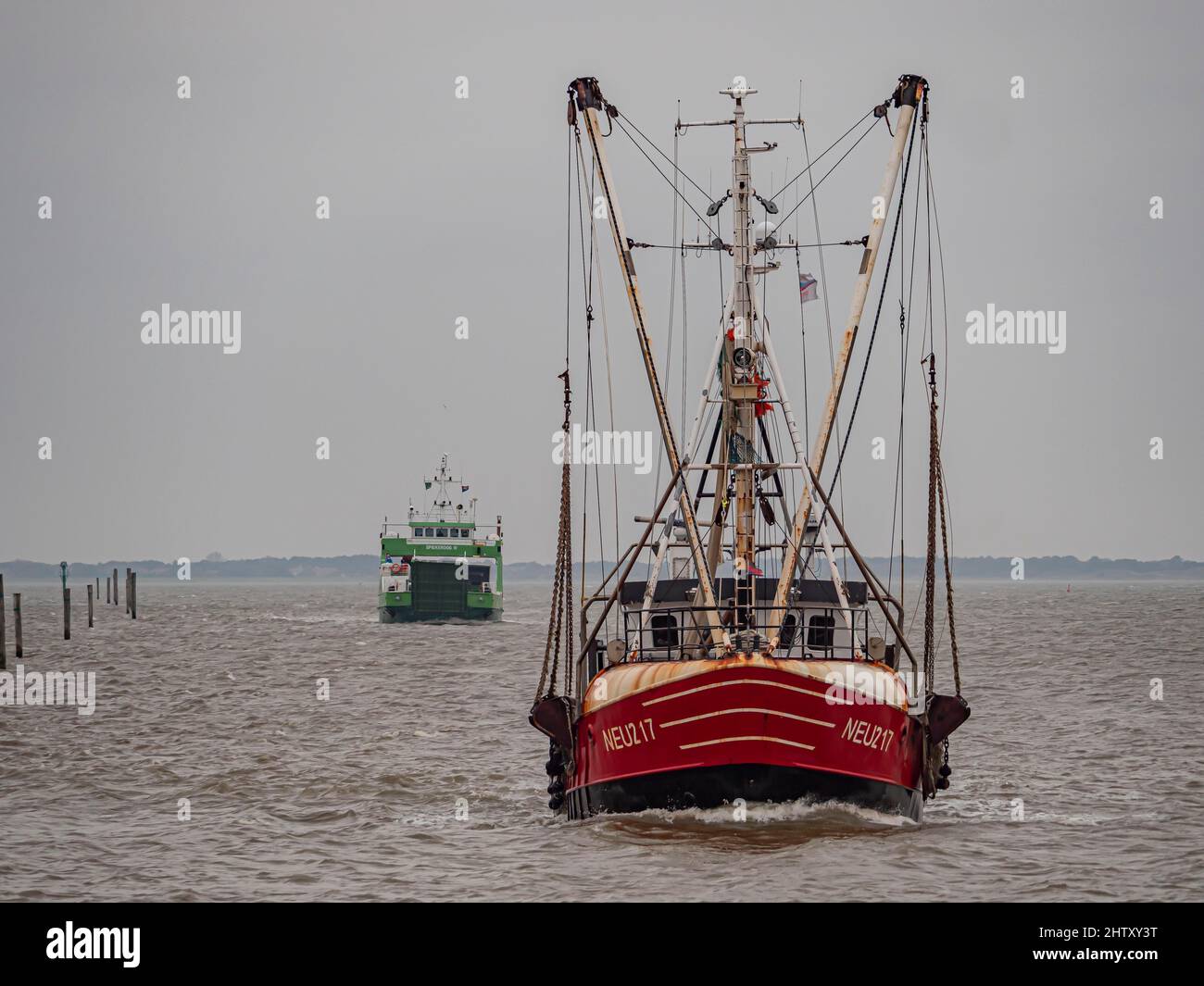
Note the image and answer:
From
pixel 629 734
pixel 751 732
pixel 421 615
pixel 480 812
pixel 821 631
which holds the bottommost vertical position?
pixel 421 615

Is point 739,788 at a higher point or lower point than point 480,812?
higher

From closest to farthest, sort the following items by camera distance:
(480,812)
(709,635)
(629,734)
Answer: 1. (629,734)
2. (709,635)
3. (480,812)

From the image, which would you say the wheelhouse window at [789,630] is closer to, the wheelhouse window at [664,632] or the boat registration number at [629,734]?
the wheelhouse window at [664,632]

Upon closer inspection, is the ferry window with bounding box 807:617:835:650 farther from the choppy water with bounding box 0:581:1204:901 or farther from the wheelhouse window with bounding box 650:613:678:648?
the choppy water with bounding box 0:581:1204:901

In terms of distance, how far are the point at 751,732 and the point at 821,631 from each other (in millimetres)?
5197

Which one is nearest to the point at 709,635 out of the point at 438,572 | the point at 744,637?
the point at 744,637

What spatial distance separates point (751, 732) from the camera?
853 inches

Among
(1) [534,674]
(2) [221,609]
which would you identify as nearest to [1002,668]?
(1) [534,674]

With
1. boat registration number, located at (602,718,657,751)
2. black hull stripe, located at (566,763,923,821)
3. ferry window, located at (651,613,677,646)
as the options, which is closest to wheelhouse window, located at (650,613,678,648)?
ferry window, located at (651,613,677,646)

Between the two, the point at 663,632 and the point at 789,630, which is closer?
the point at 789,630

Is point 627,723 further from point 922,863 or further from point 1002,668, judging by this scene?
point 1002,668

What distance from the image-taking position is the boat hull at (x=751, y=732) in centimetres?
2156

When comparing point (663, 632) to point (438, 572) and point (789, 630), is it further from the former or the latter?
point (438, 572)

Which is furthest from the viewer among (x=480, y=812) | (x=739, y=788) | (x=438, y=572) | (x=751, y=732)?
(x=438, y=572)
